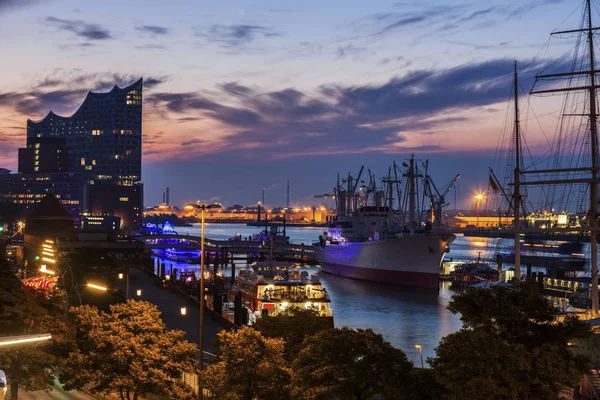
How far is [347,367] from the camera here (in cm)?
2211

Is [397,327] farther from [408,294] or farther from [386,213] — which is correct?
[386,213]

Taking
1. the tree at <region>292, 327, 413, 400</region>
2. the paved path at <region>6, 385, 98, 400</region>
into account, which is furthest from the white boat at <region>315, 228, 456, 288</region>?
the tree at <region>292, 327, 413, 400</region>

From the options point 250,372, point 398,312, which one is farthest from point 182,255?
point 250,372

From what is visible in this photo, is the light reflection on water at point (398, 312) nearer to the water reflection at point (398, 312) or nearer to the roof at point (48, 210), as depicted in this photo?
the water reflection at point (398, 312)

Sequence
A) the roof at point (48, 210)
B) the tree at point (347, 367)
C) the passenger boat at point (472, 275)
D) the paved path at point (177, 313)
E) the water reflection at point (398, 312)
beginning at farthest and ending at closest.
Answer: the passenger boat at point (472, 275)
the roof at point (48, 210)
the water reflection at point (398, 312)
the paved path at point (177, 313)
the tree at point (347, 367)

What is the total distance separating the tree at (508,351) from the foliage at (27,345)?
1400cm

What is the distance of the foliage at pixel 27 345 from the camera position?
84.2 feet

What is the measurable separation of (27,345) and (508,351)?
1671 cm

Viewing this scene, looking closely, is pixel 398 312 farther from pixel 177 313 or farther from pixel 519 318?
pixel 519 318

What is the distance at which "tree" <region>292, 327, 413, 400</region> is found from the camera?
21.4 meters

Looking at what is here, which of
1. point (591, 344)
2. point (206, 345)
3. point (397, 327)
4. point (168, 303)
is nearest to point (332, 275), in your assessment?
point (397, 327)

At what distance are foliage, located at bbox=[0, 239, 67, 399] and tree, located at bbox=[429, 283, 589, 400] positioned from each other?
1400 cm

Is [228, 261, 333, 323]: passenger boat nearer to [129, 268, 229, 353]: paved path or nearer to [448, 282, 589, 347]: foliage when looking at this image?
[129, 268, 229, 353]: paved path

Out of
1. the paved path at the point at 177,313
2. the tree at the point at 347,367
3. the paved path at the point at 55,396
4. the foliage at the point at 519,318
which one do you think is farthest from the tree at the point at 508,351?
the paved path at the point at 177,313
